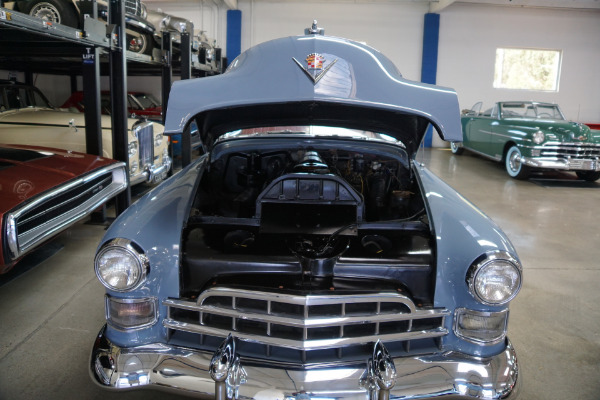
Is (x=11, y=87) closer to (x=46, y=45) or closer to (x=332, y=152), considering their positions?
(x=46, y=45)

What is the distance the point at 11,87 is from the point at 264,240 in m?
5.22

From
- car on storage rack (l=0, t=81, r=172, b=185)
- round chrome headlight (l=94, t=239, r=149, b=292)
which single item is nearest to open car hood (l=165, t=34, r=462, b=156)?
round chrome headlight (l=94, t=239, r=149, b=292)

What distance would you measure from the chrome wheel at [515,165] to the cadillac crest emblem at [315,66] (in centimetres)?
694

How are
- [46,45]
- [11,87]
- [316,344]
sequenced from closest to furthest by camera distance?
[316,344] → [46,45] → [11,87]

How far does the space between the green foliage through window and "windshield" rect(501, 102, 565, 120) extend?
4882 millimetres

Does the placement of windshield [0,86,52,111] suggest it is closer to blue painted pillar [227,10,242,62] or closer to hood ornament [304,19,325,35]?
hood ornament [304,19,325,35]

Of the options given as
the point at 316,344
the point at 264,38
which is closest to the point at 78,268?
the point at 316,344

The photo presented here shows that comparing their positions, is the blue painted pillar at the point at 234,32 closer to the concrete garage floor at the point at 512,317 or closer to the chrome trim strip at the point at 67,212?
the concrete garage floor at the point at 512,317

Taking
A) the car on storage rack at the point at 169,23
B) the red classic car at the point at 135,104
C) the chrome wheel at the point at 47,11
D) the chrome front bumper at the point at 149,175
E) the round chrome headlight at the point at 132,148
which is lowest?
the chrome front bumper at the point at 149,175

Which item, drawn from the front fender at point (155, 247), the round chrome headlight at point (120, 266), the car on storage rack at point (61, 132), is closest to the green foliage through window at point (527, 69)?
the car on storage rack at point (61, 132)

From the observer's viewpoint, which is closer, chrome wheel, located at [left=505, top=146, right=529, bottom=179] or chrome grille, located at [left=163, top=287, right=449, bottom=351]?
chrome grille, located at [left=163, top=287, right=449, bottom=351]

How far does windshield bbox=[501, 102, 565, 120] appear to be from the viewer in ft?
28.6

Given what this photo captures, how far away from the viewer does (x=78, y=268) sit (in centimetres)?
352

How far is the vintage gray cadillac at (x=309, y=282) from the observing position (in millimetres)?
1601
